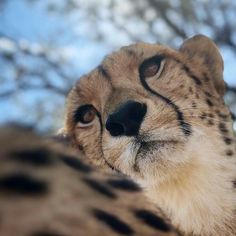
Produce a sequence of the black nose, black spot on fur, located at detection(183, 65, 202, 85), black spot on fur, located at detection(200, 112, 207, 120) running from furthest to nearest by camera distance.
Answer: black spot on fur, located at detection(183, 65, 202, 85) < black spot on fur, located at detection(200, 112, 207, 120) < the black nose

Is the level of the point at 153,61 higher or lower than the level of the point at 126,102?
higher

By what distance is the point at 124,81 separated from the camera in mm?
1737

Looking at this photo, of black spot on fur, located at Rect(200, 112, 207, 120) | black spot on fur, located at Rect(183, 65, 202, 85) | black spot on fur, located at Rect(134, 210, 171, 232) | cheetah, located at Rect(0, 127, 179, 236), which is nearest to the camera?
cheetah, located at Rect(0, 127, 179, 236)

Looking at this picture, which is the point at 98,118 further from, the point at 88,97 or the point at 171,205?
A: the point at 171,205

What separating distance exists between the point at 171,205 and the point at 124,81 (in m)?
0.36

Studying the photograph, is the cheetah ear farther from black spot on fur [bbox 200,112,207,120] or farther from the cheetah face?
black spot on fur [bbox 200,112,207,120]

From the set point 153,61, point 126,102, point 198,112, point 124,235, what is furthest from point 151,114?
point 124,235

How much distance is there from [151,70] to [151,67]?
20 mm

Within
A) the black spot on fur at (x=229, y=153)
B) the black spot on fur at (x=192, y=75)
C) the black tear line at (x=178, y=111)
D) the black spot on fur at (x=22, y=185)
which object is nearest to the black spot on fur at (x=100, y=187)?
the black spot on fur at (x=22, y=185)

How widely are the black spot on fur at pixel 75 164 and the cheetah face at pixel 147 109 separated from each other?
734 mm

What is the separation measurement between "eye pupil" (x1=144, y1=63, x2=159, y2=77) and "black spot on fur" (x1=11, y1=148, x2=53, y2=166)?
3.57 ft

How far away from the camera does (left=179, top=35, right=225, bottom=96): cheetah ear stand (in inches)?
75.6

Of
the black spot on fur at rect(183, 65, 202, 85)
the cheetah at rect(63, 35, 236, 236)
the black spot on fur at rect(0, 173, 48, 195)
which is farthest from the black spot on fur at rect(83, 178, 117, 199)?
the black spot on fur at rect(183, 65, 202, 85)

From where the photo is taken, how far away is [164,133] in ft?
5.21
